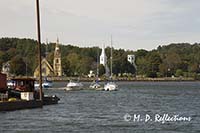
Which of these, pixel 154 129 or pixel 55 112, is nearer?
pixel 154 129

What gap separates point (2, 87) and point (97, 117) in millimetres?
13626

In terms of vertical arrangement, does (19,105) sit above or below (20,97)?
below

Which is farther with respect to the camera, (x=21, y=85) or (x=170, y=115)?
→ (x=21, y=85)

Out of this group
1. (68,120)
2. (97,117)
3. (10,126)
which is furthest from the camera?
(97,117)

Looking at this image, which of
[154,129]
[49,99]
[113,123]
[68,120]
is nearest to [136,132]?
[154,129]

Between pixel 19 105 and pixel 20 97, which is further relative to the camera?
pixel 20 97

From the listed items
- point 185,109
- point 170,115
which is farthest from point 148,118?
point 185,109

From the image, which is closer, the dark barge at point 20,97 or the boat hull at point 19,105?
the boat hull at point 19,105

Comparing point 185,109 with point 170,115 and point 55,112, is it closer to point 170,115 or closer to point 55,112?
point 170,115

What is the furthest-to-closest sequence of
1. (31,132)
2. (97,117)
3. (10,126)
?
(97,117)
(10,126)
(31,132)

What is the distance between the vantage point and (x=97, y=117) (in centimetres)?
5891

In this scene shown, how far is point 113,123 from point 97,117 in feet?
23.0

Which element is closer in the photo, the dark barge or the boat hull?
the boat hull

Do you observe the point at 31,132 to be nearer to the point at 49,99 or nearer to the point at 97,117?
the point at 97,117
